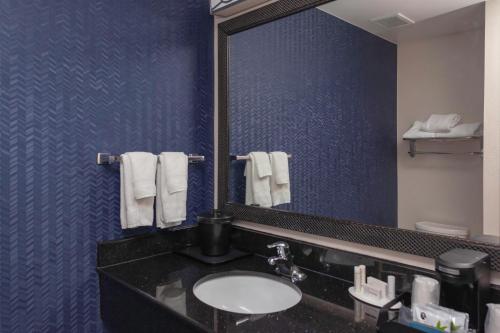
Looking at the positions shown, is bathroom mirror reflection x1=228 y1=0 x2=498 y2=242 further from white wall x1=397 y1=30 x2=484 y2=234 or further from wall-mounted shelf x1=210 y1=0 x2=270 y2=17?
wall-mounted shelf x1=210 y1=0 x2=270 y2=17

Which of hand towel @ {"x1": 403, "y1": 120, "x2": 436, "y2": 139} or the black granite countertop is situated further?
hand towel @ {"x1": 403, "y1": 120, "x2": 436, "y2": 139}

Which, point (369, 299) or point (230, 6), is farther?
point (230, 6)

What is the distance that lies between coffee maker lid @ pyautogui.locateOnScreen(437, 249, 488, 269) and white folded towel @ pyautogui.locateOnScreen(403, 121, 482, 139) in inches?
13.6

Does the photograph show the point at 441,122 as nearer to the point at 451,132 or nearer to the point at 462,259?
the point at 451,132

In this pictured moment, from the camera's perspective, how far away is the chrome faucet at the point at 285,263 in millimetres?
1358

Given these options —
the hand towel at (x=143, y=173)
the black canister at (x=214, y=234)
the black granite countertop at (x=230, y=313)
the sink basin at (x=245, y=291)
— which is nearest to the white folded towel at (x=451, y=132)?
the black granite countertop at (x=230, y=313)

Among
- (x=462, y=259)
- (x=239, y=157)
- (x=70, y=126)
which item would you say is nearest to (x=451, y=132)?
(x=462, y=259)

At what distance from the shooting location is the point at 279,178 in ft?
5.28

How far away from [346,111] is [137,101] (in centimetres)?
89

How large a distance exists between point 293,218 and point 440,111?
2.27 feet

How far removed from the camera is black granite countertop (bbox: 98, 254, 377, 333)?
3.27 ft

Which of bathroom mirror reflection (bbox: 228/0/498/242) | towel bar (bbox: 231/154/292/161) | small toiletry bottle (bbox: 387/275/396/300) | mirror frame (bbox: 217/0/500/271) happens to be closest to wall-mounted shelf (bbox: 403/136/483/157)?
bathroom mirror reflection (bbox: 228/0/498/242)

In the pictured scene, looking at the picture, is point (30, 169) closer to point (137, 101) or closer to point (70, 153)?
point (70, 153)

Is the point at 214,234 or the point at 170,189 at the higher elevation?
the point at 170,189
